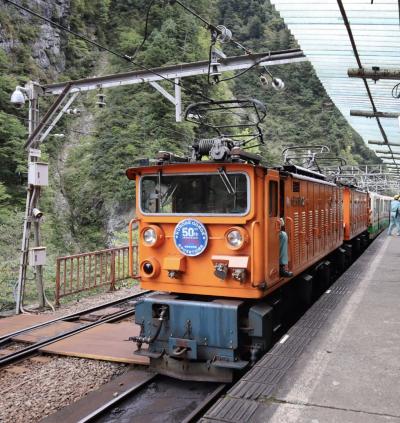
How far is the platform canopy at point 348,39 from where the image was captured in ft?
20.7

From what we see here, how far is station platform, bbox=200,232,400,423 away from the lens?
359cm

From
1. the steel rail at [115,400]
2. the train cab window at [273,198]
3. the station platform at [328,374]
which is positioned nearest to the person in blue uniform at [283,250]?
the train cab window at [273,198]

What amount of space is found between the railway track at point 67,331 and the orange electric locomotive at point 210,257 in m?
2.12

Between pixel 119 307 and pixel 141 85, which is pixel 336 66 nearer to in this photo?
pixel 119 307

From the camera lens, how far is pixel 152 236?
20.3 feet

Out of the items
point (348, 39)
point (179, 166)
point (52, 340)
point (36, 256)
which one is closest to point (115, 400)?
point (52, 340)

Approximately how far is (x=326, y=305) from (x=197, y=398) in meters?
2.54

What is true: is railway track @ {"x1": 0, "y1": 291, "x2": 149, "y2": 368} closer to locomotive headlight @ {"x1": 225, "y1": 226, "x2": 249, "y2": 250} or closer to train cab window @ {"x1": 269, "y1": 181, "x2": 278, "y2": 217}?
locomotive headlight @ {"x1": 225, "y1": 226, "x2": 249, "y2": 250}

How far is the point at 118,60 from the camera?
33.1 m

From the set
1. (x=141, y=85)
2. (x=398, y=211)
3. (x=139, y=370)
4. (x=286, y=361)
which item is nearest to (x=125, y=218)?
(x=141, y=85)

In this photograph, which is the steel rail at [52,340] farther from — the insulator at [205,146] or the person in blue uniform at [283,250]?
the insulator at [205,146]

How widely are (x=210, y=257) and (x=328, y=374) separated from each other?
2068 mm

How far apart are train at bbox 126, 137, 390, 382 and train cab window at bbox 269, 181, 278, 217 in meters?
0.01

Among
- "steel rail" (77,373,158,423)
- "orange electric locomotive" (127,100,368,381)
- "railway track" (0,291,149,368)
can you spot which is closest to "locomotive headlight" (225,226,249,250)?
"orange electric locomotive" (127,100,368,381)
